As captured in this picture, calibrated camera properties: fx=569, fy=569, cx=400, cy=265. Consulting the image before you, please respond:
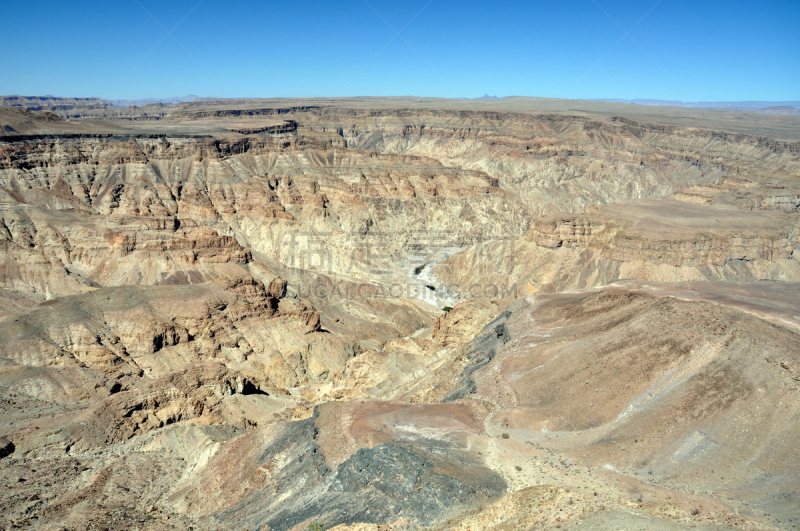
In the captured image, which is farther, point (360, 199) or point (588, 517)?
point (360, 199)

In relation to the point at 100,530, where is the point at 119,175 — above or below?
above

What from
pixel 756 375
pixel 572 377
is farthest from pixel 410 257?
pixel 756 375

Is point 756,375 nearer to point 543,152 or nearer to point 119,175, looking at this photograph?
point 119,175

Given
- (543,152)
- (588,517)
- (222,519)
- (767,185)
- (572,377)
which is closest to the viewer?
(588,517)

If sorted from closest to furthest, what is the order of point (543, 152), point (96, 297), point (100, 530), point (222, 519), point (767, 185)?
point (100, 530), point (222, 519), point (96, 297), point (767, 185), point (543, 152)

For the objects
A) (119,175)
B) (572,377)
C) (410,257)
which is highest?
(119,175)

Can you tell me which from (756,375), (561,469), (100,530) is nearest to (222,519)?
(100,530)

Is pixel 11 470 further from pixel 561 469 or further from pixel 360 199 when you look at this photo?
pixel 360 199
